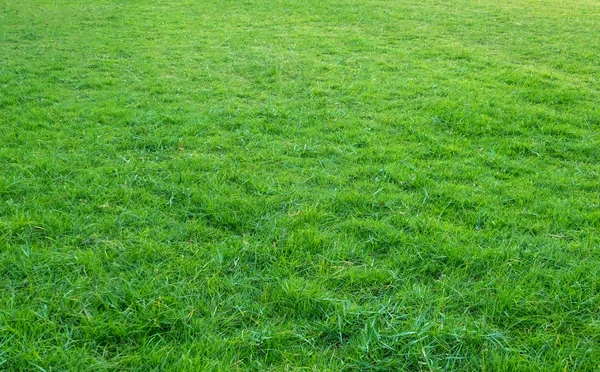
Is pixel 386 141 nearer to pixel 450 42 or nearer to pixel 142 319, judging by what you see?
pixel 142 319

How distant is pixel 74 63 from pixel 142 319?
6.84 metres

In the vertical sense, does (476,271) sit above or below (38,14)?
below

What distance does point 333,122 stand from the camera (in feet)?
18.9

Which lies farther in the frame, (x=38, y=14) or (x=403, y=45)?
(x=38, y=14)

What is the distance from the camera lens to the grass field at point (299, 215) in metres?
2.62

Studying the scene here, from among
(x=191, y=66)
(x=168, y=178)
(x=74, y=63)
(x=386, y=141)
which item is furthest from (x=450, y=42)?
(x=168, y=178)

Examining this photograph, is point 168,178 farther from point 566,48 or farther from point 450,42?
point 566,48

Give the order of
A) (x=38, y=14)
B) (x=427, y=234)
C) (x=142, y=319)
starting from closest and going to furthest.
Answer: (x=142, y=319), (x=427, y=234), (x=38, y=14)

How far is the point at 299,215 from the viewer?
3.77 metres

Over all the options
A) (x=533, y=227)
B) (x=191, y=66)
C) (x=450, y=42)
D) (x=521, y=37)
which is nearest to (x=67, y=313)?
(x=533, y=227)

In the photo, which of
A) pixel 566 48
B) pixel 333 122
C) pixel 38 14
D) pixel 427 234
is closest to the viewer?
pixel 427 234

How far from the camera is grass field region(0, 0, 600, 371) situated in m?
2.62

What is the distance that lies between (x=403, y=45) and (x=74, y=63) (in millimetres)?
5756

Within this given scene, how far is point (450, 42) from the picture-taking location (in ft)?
32.7
